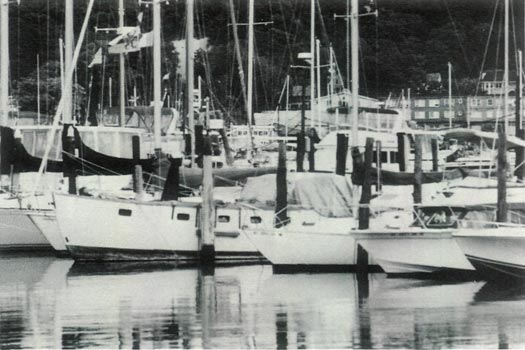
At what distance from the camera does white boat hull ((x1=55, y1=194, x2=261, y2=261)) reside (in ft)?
133

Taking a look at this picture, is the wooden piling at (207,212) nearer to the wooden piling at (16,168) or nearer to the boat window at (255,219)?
the boat window at (255,219)

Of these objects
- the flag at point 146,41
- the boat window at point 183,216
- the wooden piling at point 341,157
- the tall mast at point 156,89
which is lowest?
the boat window at point 183,216

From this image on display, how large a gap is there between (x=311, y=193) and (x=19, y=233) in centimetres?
1384

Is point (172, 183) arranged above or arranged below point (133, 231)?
above

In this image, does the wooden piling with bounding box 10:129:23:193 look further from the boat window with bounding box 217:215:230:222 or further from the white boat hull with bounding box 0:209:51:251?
the boat window with bounding box 217:215:230:222

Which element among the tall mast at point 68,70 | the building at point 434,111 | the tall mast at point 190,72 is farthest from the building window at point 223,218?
the building at point 434,111

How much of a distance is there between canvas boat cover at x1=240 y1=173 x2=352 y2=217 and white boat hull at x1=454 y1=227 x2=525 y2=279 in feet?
18.1

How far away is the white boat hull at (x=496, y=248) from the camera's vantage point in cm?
3381

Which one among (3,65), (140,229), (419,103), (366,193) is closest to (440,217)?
(366,193)

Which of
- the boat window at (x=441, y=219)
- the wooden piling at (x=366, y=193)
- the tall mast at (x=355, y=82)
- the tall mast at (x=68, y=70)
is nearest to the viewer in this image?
the boat window at (x=441, y=219)

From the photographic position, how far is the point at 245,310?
1161 inches

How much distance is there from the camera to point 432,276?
36.6 metres

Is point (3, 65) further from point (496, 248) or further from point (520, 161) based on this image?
point (496, 248)

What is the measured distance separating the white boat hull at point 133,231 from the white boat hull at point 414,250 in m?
6.78
